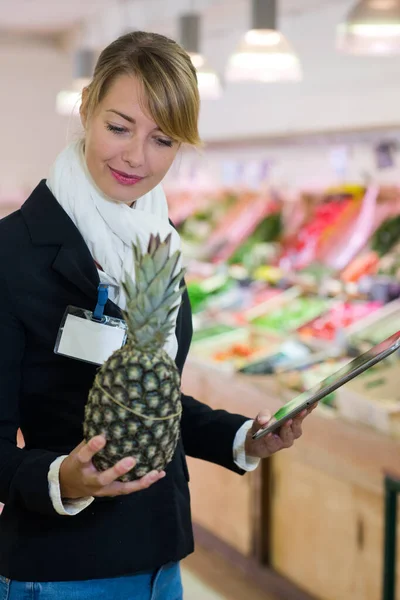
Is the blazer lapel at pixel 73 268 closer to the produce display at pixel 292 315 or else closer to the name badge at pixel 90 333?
the name badge at pixel 90 333

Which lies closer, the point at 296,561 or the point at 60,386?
the point at 60,386

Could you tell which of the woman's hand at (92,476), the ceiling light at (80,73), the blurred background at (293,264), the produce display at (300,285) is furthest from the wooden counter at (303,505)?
the ceiling light at (80,73)

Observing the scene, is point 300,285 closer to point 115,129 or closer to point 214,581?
point 214,581

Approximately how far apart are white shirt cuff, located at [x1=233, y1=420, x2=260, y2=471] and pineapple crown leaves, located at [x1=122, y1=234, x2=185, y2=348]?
20.6 inches

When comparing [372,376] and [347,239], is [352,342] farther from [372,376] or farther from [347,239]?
[347,239]

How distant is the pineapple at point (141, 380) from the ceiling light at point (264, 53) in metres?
2.82

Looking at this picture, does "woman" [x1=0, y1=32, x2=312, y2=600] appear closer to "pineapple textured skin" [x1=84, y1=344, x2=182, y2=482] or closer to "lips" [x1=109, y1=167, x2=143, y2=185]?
"lips" [x1=109, y1=167, x2=143, y2=185]

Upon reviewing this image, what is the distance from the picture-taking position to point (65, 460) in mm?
1317

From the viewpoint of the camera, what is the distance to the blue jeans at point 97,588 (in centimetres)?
152

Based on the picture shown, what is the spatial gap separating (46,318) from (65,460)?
0.91ft

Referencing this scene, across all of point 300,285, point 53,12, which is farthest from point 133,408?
point 53,12

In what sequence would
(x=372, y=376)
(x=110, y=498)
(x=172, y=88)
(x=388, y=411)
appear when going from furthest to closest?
(x=372, y=376), (x=388, y=411), (x=110, y=498), (x=172, y=88)

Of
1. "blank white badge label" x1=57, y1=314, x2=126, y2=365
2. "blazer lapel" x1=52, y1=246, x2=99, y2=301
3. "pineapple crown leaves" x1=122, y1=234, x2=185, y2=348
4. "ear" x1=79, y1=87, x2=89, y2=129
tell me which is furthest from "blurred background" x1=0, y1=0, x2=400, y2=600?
"pineapple crown leaves" x1=122, y1=234, x2=185, y2=348

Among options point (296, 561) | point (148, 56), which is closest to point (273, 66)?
point (296, 561)
